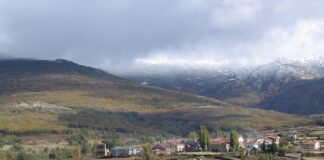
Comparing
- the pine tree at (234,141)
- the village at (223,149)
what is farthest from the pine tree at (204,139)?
the pine tree at (234,141)

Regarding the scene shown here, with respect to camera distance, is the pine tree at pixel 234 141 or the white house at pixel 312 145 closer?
the white house at pixel 312 145

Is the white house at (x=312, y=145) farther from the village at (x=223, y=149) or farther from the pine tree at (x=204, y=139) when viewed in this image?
the pine tree at (x=204, y=139)

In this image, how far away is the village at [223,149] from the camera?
427 feet

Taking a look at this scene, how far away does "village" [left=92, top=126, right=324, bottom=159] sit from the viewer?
5123 inches

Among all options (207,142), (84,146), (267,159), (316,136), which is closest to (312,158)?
(267,159)

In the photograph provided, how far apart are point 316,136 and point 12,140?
8754cm

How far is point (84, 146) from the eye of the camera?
551 ft

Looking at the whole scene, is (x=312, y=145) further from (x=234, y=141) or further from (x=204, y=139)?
(x=204, y=139)

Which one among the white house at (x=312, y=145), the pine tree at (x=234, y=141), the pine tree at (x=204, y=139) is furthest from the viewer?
the pine tree at (x=204, y=139)

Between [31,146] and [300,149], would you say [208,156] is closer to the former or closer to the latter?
[300,149]

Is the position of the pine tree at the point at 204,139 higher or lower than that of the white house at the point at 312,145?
higher

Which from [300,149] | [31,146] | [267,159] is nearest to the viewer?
[267,159]

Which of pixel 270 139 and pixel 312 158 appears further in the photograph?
pixel 270 139

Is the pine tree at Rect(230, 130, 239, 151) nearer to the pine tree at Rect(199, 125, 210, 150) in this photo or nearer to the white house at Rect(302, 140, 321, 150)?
the pine tree at Rect(199, 125, 210, 150)
